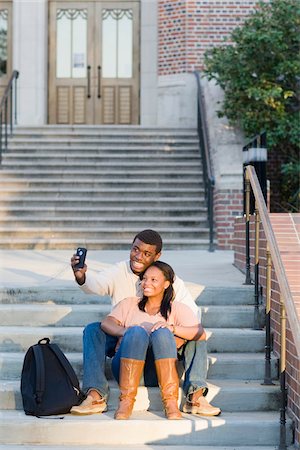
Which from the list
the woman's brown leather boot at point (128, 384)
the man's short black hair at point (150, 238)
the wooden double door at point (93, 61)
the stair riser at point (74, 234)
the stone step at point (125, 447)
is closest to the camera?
the stone step at point (125, 447)

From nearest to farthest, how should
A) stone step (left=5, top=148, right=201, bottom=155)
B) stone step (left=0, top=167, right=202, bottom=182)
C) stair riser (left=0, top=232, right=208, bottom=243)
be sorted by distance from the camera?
stair riser (left=0, top=232, right=208, bottom=243) < stone step (left=0, top=167, right=202, bottom=182) < stone step (left=5, top=148, right=201, bottom=155)

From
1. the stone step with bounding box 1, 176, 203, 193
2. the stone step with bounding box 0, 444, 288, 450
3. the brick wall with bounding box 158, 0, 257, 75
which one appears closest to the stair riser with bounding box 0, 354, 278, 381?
the stone step with bounding box 0, 444, 288, 450

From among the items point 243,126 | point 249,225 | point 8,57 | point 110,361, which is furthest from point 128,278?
point 8,57

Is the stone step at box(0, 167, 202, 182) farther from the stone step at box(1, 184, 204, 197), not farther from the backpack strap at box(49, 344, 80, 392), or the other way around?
the backpack strap at box(49, 344, 80, 392)

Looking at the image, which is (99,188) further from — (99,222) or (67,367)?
(67,367)

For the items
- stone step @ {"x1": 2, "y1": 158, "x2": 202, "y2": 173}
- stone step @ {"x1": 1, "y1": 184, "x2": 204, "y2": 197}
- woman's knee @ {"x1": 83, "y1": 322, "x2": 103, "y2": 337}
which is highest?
stone step @ {"x1": 2, "y1": 158, "x2": 202, "y2": 173}

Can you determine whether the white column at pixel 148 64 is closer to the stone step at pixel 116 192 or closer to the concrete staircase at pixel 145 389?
the stone step at pixel 116 192

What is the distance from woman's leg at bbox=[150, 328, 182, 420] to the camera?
494 centimetres

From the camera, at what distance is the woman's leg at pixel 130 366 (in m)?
4.93

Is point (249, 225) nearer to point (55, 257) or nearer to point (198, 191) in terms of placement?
point (55, 257)

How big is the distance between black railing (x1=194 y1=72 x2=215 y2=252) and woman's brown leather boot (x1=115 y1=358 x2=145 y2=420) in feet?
17.6

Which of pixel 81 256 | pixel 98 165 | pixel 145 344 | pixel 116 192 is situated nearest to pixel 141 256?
pixel 81 256

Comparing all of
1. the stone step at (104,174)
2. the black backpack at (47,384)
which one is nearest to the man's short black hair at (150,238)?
the black backpack at (47,384)

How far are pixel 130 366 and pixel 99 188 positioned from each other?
697cm
